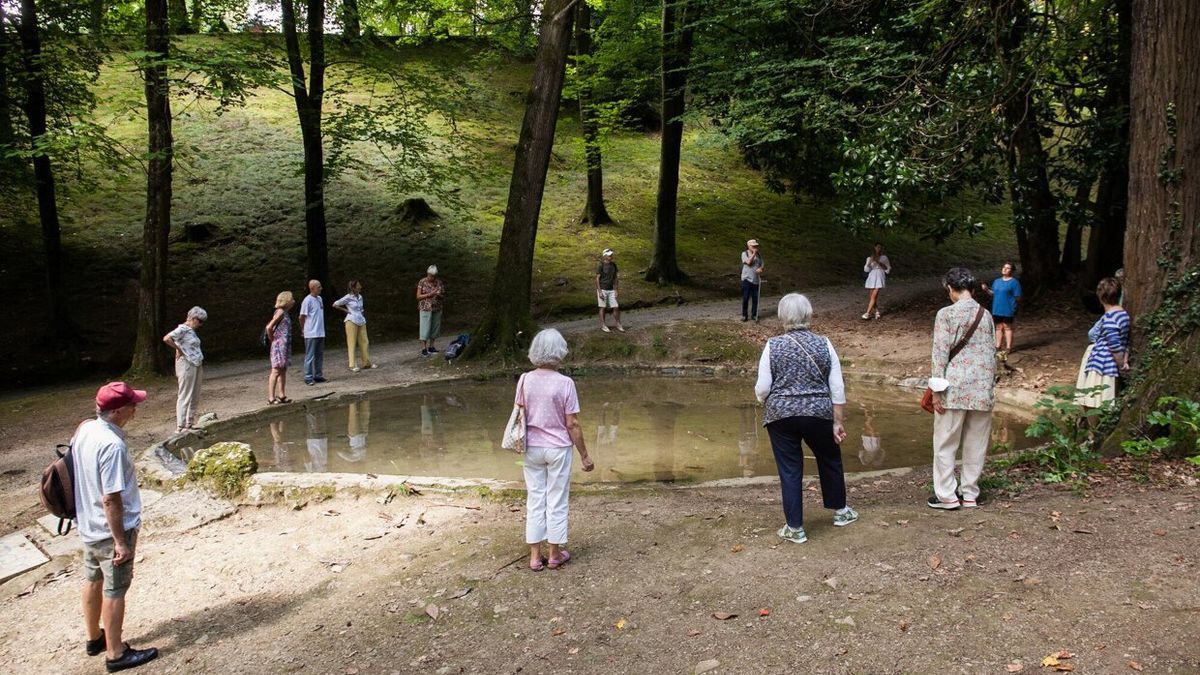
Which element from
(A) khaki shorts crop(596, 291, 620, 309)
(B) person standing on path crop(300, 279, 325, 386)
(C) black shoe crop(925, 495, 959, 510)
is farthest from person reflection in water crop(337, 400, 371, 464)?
(C) black shoe crop(925, 495, 959, 510)

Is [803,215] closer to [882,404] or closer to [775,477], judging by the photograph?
[882,404]

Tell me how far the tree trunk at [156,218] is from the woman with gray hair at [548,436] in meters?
11.6

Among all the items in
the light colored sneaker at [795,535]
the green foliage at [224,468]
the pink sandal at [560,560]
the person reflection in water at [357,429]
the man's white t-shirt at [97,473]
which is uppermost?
the man's white t-shirt at [97,473]

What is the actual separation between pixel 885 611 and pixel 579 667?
1.81 meters

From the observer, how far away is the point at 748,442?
32.3 feet

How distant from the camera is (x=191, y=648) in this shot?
5.00 meters

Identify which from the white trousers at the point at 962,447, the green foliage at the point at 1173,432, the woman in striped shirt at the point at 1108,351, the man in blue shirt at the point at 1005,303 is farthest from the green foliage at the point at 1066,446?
the man in blue shirt at the point at 1005,303

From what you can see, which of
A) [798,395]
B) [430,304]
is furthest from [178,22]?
[798,395]

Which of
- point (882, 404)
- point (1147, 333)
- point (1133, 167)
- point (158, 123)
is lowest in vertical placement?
point (882, 404)

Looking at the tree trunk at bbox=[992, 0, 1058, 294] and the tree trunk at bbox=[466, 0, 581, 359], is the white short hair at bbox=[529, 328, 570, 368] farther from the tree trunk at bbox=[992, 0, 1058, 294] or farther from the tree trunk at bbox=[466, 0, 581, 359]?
the tree trunk at bbox=[992, 0, 1058, 294]

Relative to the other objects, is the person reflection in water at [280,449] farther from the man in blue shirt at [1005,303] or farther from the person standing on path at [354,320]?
the man in blue shirt at [1005,303]

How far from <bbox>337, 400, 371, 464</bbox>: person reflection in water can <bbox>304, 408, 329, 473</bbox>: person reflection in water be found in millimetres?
248

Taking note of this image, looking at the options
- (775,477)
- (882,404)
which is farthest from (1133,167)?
(882,404)

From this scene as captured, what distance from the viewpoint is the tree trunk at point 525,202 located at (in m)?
14.6
